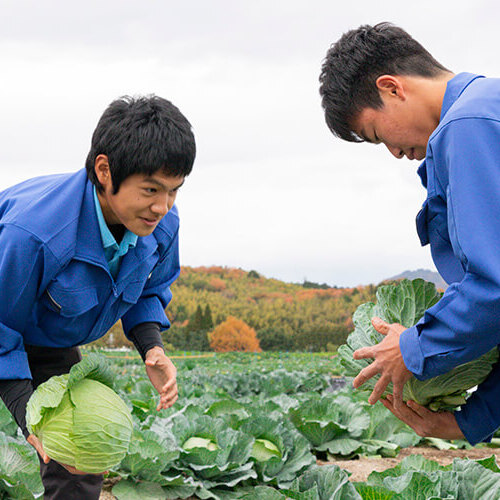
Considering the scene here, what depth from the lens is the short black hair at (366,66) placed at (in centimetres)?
204

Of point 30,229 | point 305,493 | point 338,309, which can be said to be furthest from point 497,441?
point 338,309

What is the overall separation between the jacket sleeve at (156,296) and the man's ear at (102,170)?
60 centimetres

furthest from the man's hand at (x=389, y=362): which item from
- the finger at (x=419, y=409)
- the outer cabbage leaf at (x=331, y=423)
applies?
the outer cabbage leaf at (x=331, y=423)

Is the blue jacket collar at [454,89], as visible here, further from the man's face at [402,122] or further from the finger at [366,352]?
the finger at [366,352]

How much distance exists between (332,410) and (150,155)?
14.1ft

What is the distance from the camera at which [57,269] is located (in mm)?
2393

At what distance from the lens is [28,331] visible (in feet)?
8.61

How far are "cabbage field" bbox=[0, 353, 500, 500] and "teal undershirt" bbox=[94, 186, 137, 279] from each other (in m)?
1.16

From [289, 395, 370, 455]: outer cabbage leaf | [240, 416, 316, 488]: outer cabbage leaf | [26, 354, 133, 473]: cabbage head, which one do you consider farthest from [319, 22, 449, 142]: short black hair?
[289, 395, 370, 455]: outer cabbage leaf

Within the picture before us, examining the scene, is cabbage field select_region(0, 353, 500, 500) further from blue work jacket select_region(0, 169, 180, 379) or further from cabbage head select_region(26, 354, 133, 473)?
blue work jacket select_region(0, 169, 180, 379)

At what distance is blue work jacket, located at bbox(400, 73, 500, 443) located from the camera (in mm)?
1589

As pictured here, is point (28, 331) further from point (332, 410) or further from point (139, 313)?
point (332, 410)

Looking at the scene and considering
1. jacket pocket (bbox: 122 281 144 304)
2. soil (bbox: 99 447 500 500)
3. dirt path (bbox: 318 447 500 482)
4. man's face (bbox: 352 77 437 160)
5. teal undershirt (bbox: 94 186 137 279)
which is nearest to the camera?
man's face (bbox: 352 77 437 160)

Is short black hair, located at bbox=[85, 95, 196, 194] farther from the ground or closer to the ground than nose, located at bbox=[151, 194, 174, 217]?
farther from the ground
